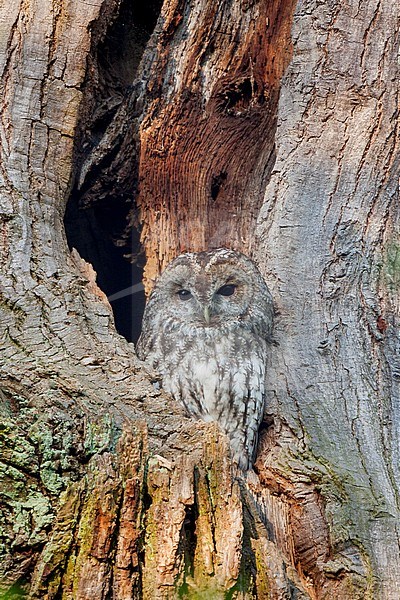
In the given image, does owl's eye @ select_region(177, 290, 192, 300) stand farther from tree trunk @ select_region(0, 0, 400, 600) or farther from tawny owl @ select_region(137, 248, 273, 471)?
tree trunk @ select_region(0, 0, 400, 600)

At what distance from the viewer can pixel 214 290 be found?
297 cm

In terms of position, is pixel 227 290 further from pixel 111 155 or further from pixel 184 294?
pixel 111 155

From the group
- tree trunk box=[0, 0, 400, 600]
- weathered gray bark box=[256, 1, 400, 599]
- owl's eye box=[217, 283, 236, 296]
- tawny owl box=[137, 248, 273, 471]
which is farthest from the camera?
owl's eye box=[217, 283, 236, 296]

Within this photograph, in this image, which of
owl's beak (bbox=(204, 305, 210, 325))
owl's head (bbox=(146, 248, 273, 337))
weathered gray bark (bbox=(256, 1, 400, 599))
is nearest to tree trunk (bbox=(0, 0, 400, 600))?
weathered gray bark (bbox=(256, 1, 400, 599))

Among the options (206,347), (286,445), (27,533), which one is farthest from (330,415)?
(27,533)

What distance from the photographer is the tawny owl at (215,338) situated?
9.13 feet

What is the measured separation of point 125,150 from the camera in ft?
9.96

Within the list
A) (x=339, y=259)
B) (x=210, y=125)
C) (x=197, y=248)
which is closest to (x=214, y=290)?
(x=197, y=248)

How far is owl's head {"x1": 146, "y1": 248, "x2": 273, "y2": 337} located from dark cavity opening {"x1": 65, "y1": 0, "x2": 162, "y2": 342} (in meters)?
0.28

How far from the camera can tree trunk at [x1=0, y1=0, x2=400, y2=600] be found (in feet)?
5.47

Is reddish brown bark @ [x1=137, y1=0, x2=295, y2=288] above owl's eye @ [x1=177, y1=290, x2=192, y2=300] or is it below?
above

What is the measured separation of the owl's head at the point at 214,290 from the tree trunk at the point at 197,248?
0.39 feet

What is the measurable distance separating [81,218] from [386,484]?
1.63 meters

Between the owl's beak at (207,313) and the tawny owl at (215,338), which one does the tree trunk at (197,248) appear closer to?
the tawny owl at (215,338)
